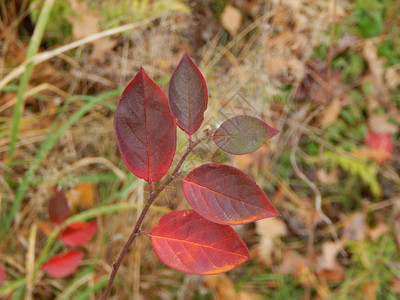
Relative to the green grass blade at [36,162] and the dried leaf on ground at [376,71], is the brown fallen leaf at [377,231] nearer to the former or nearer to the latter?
the dried leaf on ground at [376,71]

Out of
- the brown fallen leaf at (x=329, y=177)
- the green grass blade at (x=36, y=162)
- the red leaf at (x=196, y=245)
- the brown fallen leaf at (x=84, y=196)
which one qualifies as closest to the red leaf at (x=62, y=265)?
the green grass blade at (x=36, y=162)

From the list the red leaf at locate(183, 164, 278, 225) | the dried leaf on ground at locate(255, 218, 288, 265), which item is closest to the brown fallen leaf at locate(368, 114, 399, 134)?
the dried leaf on ground at locate(255, 218, 288, 265)

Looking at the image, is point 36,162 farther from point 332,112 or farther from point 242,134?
point 332,112

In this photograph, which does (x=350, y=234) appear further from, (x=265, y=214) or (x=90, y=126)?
(x=265, y=214)

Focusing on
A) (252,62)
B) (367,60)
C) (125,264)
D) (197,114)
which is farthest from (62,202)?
(367,60)

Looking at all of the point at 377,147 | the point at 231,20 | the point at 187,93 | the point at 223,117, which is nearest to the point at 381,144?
the point at 377,147

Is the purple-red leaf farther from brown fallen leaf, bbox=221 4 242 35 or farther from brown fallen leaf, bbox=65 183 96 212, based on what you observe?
brown fallen leaf, bbox=221 4 242 35
